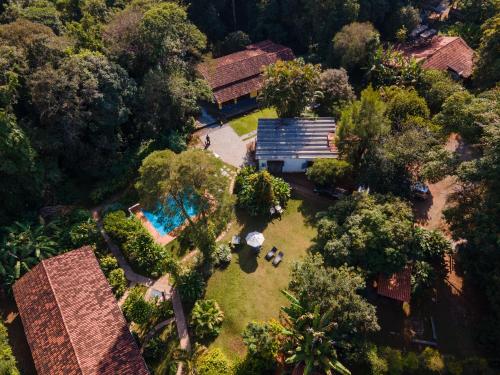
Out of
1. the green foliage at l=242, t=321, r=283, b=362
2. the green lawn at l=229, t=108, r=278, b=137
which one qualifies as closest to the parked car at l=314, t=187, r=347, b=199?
the green lawn at l=229, t=108, r=278, b=137

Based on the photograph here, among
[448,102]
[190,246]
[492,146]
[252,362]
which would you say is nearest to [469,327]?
[492,146]

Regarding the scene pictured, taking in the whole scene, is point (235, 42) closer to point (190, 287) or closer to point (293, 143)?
point (293, 143)

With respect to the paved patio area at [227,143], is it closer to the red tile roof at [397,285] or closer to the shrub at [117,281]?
the shrub at [117,281]

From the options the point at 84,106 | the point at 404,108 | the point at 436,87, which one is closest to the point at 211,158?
the point at 84,106

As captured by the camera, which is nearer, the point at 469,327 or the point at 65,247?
the point at 469,327

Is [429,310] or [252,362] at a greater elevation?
[252,362]

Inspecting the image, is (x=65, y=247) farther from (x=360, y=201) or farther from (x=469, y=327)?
(x=469, y=327)

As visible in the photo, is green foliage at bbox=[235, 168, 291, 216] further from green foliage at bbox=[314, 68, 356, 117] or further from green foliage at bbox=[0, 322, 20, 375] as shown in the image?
green foliage at bbox=[0, 322, 20, 375]

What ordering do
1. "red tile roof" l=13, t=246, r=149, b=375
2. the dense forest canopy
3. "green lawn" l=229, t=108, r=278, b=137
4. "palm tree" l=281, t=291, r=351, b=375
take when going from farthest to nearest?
"green lawn" l=229, t=108, r=278, b=137
the dense forest canopy
"red tile roof" l=13, t=246, r=149, b=375
"palm tree" l=281, t=291, r=351, b=375
